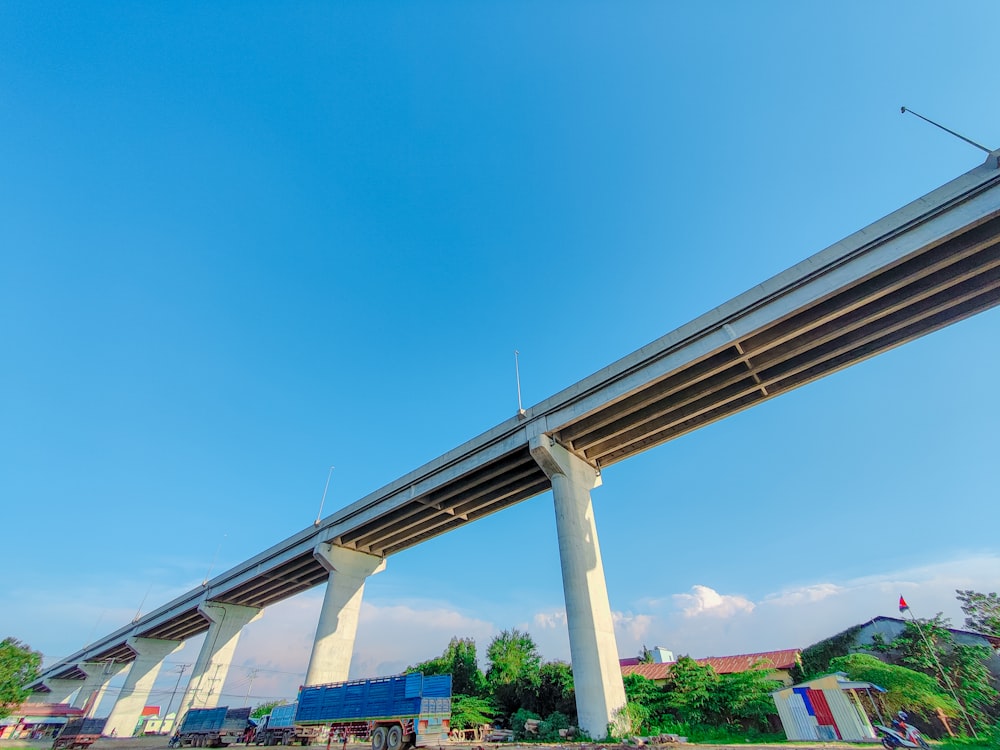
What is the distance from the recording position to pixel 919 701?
17062 mm

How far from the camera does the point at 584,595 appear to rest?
19188 mm

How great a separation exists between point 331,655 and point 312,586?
13820 mm

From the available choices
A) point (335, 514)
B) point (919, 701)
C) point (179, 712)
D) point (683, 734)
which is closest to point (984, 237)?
point (919, 701)

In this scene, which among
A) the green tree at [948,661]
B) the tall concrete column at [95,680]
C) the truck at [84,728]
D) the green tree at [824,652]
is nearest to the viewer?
the green tree at [948,661]

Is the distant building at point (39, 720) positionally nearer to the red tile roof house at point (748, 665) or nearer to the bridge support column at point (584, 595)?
the red tile roof house at point (748, 665)

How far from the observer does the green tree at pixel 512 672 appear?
27.3 metres

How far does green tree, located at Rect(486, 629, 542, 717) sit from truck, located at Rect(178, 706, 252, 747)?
15.4 metres

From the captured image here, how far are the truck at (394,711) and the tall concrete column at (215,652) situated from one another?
30.3 metres

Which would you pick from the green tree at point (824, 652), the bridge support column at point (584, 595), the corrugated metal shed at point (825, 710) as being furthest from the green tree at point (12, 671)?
the green tree at point (824, 652)

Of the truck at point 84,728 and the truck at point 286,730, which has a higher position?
the truck at point 84,728

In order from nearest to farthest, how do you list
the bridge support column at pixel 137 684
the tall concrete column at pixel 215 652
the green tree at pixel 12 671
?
the green tree at pixel 12 671 < the tall concrete column at pixel 215 652 < the bridge support column at pixel 137 684

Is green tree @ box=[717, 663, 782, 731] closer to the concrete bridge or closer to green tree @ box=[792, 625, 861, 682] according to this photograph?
the concrete bridge

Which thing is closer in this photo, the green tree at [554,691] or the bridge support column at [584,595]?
the bridge support column at [584,595]

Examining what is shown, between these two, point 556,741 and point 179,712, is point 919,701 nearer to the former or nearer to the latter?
point 556,741
